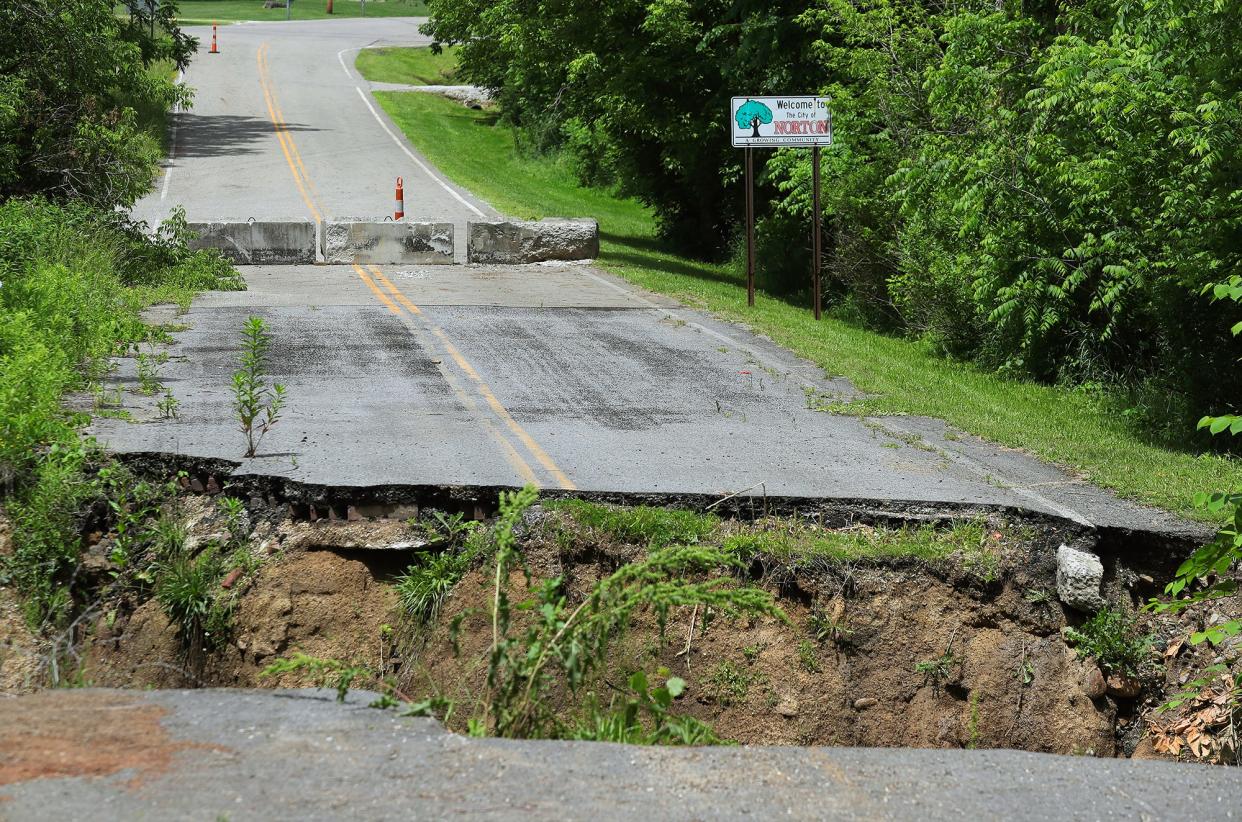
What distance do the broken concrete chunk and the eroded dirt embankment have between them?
0.22ft

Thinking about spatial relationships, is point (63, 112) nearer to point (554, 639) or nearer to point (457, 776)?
point (554, 639)

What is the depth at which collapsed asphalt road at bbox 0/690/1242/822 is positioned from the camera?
157 inches

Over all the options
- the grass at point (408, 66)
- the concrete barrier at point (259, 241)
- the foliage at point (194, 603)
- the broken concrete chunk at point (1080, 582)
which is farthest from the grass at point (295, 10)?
the broken concrete chunk at point (1080, 582)

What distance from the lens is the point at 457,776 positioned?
13.8ft

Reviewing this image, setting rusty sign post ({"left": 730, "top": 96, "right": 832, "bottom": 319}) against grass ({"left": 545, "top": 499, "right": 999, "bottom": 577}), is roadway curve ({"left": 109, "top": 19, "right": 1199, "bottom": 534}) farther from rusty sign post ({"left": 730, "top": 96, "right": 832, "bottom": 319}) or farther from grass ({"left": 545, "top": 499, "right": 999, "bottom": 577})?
rusty sign post ({"left": 730, "top": 96, "right": 832, "bottom": 319})

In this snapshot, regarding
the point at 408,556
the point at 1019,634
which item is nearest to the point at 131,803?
the point at 408,556

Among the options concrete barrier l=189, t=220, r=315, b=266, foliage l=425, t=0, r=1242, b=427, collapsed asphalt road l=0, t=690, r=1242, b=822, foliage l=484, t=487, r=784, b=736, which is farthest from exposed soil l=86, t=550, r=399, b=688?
concrete barrier l=189, t=220, r=315, b=266

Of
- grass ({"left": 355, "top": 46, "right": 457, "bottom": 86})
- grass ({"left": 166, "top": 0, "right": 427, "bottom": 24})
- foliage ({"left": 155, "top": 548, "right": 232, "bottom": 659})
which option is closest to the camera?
foliage ({"left": 155, "top": 548, "right": 232, "bottom": 659})

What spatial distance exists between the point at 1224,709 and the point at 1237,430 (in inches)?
71.8

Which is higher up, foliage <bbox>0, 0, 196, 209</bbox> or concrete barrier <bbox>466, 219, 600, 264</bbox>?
foliage <bbox>0, 0, 196, 209</bbox>

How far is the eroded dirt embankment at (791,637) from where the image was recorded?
279 inches

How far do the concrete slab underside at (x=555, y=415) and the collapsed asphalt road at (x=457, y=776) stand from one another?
11.6ft

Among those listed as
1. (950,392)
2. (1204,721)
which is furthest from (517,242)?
(1204,721)

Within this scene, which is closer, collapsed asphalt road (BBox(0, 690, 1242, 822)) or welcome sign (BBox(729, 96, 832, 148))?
collapsed asphalt road (BBox(0, 690, 1242, 822))
